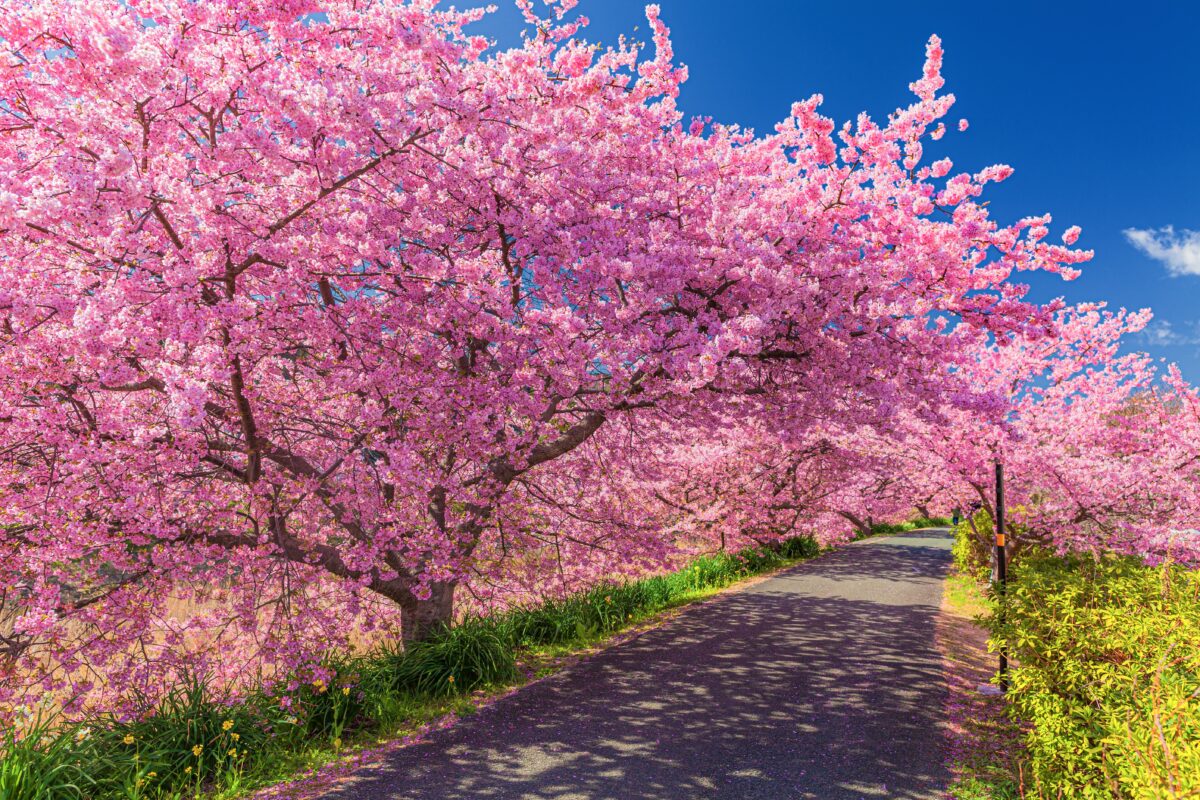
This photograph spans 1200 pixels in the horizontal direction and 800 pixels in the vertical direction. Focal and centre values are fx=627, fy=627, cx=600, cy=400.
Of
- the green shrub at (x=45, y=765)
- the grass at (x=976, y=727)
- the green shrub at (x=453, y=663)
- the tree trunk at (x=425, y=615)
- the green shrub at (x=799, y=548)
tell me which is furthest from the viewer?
the green shrub at (x=799, y=548)

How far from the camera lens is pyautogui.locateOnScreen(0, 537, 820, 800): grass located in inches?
199

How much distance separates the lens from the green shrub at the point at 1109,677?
3125 millimetres

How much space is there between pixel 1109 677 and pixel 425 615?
7.44m

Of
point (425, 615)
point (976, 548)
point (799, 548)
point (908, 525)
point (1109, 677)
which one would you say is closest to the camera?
point (1109, 677)

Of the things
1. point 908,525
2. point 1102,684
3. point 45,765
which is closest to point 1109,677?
point 1102,684

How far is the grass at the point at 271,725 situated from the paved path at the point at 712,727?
2.17ft

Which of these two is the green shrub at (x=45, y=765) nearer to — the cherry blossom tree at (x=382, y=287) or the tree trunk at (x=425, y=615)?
the cherry blossom tree at (x=382, y=287)

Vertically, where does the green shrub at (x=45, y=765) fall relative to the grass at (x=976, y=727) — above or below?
above

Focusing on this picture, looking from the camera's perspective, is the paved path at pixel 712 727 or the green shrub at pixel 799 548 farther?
the green shrub at pixel 799 548

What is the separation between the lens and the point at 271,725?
6133mm

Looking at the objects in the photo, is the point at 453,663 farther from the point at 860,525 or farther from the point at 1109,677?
the point at 860,525

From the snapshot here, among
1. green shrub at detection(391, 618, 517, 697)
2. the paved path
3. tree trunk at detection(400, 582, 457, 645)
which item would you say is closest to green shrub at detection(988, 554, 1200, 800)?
the paved path

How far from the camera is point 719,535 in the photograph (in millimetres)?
18891

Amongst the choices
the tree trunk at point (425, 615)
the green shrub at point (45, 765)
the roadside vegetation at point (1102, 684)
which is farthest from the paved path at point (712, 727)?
the green shrub at point (45, 765)
